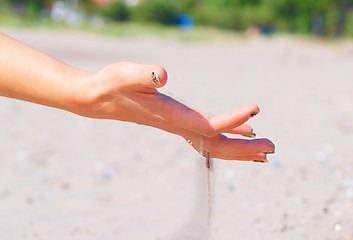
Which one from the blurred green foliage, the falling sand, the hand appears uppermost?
the blurred green foliage

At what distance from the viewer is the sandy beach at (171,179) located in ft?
11.5

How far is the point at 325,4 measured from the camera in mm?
40406

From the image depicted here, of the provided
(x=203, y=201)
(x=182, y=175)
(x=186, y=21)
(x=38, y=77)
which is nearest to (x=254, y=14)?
(x=186, y=21)

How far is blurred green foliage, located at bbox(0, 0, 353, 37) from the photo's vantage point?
42.4 meters

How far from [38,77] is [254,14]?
1846 inches

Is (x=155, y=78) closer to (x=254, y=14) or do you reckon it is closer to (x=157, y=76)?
(x=157, y=76)

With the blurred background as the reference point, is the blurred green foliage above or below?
above

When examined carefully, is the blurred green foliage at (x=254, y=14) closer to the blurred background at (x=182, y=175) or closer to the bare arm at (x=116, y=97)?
the blurred background at (x=182, y=175)

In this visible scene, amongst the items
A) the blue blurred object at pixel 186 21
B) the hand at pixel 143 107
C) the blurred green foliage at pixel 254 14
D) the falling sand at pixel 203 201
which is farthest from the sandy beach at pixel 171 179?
the blue blurred object at pixel 186 21

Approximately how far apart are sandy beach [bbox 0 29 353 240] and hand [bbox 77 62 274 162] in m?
0.16

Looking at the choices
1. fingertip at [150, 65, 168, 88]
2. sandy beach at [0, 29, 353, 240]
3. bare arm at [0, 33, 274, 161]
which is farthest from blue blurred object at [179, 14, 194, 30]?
fingertip at [150, 65, 168, 88]

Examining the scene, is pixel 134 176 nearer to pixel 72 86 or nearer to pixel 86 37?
pixel 72 86

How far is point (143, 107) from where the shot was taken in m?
1.98

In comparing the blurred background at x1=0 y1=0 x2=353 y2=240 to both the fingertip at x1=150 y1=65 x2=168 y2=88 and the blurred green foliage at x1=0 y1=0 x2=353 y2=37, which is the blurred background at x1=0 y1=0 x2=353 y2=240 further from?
the blurred green foliage at x1=0 y1=0 x2=353 y2=37
